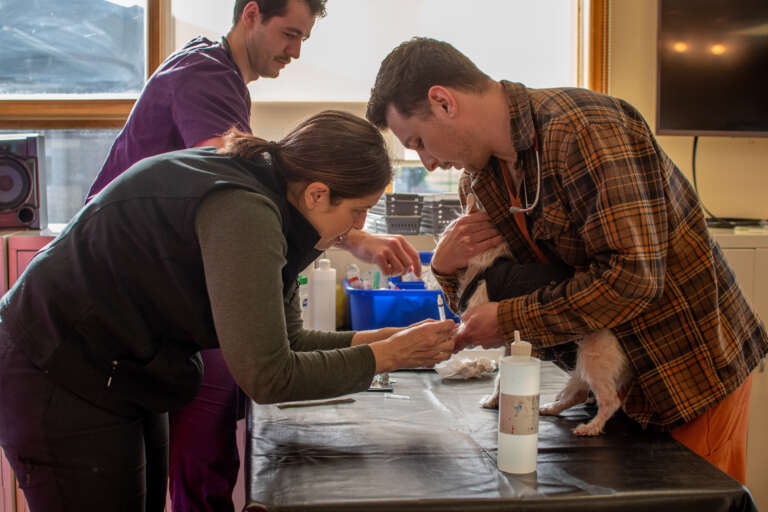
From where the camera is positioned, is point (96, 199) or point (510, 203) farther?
point (510, 203)

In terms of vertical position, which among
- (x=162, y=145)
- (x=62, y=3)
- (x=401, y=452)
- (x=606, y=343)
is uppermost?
(x=62, y=3)

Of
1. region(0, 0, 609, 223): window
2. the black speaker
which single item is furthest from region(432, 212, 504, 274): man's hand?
the black speaker

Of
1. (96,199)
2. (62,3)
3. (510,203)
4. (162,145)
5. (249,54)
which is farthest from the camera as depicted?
(62,3)

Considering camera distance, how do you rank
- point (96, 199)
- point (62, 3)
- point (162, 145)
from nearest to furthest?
point (96, 199) < point (162, 145) < point (62, 3)

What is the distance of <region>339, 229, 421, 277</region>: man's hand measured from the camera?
5.55 feet

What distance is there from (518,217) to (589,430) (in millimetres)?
450

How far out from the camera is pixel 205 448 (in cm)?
159

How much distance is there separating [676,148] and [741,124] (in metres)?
0.25

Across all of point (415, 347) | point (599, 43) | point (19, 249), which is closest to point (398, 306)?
point (415, 347)

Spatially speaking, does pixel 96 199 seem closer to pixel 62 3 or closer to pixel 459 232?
pixel 459 232

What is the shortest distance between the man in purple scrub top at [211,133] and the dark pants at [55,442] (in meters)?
0.46

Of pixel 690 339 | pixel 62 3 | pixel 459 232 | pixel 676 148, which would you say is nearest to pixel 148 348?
pixel 459 232

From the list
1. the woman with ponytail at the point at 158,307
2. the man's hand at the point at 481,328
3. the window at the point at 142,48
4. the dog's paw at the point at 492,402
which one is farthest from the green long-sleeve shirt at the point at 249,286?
the window at the point at 142,48

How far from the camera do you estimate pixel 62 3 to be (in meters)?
2.67
